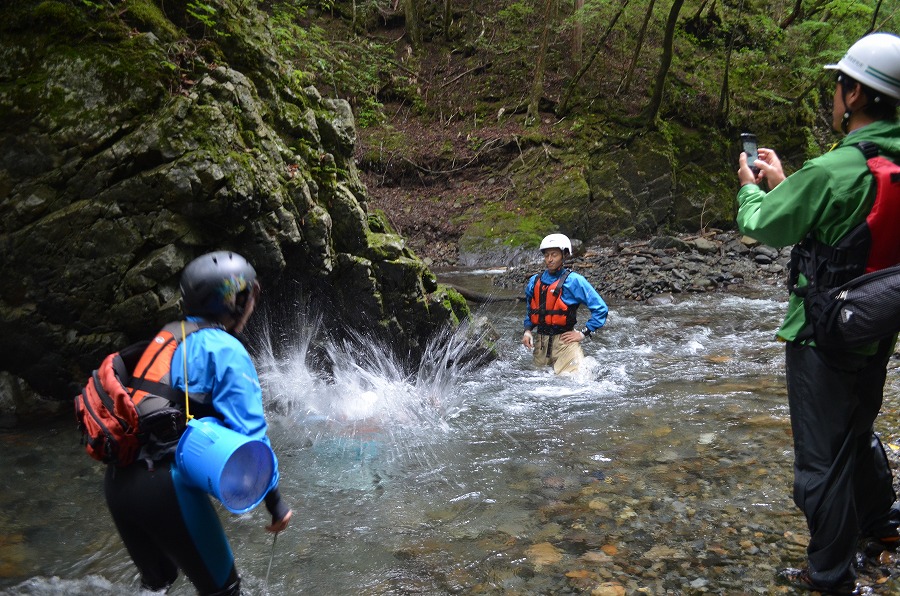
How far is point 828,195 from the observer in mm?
A: 2773

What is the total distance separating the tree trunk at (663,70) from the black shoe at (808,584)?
16413 millimetres

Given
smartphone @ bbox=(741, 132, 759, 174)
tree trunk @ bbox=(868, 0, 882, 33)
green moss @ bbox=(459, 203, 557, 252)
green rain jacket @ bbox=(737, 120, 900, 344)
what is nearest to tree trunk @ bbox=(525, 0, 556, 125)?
green moss @ bbox=(459, 203, 557, 252)

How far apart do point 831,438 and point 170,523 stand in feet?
9.92

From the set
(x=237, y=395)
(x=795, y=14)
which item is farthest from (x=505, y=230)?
(x=237, y=395)

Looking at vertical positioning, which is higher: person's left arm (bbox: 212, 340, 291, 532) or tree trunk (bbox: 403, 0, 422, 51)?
tree trunk (bbox: 403, 0, 422, 51)

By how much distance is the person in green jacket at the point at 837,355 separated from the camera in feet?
9.04

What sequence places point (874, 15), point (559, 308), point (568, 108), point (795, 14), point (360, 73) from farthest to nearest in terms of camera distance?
point (360, 73) → point (568, 108) → point (795, 14) → point (874, 15) → point (559, 308)

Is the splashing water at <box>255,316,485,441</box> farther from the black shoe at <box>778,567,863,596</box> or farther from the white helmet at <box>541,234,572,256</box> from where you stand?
the black shoe at <box>778,567,863,596</box>

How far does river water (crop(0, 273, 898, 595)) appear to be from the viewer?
3.65 metres

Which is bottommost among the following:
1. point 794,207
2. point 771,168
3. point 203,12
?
point 794,207

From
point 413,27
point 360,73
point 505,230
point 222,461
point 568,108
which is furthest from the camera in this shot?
point 413,27

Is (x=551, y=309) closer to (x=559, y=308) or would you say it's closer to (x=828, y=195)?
(x=559, y=308)

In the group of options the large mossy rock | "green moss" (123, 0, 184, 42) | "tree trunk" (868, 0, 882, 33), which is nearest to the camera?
the large mossy rock

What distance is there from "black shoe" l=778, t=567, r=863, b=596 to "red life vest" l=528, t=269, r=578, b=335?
4.79 m
